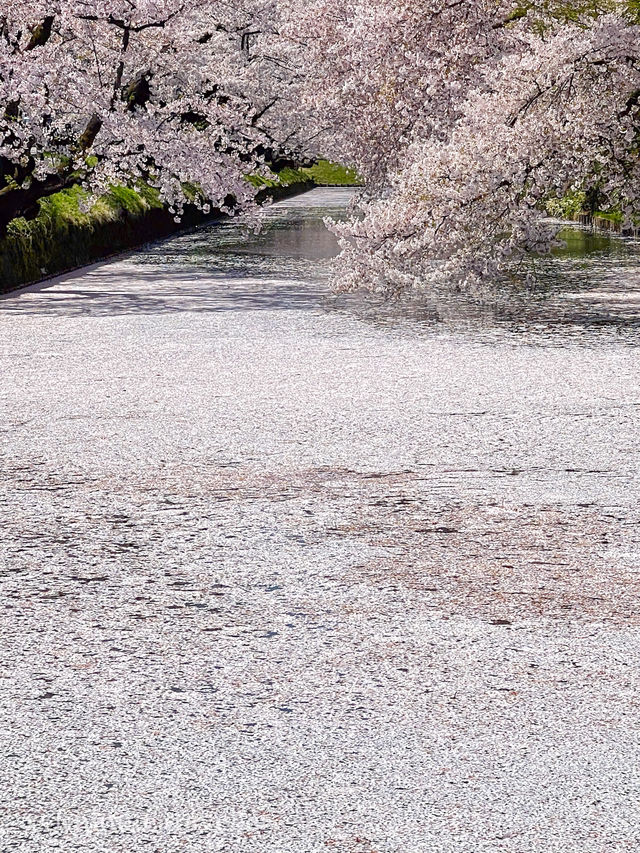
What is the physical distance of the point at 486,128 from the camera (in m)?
17.5

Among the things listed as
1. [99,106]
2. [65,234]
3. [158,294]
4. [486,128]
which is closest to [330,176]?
[65,234]

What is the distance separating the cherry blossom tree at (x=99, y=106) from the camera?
827 inches

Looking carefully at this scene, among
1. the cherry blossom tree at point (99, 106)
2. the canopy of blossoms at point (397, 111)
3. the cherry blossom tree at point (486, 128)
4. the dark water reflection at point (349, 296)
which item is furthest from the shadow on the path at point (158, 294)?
the cherry blossom tree at point (99, 106)

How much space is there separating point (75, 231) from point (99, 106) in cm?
236

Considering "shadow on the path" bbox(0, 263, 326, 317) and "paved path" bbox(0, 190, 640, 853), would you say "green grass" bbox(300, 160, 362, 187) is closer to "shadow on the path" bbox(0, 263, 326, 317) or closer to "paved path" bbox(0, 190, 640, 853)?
"shadow on the path" bbox(0, 263, 326, 317)

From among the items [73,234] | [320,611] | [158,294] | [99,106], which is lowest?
[158,294]

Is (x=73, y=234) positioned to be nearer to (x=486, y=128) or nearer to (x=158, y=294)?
(x=158, y=294)

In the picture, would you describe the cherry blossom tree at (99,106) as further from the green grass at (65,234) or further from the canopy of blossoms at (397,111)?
the green grass at (65,234)

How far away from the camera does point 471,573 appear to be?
6.07 meters

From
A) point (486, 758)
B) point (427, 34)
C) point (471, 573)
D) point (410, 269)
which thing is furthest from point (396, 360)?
point (427, 34)

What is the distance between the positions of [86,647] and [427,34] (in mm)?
18524

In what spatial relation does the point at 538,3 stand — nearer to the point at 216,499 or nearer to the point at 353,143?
the point at 353,143

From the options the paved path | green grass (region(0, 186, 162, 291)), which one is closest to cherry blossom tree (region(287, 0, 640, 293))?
green grass (region(0, 186, 162, 291))

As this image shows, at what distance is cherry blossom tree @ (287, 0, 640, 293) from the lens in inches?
671
